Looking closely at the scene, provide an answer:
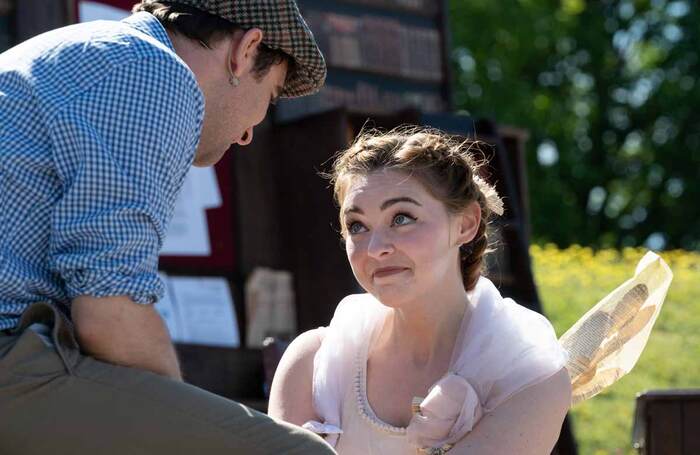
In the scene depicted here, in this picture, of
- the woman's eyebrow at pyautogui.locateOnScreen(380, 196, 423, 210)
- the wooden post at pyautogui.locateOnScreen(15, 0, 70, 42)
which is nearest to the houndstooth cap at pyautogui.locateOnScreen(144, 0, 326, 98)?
the woman's eyebrow at pyautogui.locateOnScreen(380, 196, 423, 210)

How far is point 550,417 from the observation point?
279 cm

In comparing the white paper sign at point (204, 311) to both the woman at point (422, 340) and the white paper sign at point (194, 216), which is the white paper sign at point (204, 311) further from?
the woman at point (422, 340)

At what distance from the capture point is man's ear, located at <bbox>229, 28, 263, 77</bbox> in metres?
2.29

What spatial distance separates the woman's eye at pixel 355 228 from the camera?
2963 mm

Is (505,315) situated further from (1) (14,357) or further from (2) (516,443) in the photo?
(1) (14,357)

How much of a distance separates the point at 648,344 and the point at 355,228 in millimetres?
5037

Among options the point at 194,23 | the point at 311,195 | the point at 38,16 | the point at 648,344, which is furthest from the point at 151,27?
the point at 648,344

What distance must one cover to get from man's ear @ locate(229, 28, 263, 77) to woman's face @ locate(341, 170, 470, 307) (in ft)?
2.27

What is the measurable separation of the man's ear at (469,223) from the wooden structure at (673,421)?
0.76 m

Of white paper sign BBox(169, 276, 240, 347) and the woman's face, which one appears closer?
the woman's face

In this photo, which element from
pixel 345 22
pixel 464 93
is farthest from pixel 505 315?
pixel 464 93

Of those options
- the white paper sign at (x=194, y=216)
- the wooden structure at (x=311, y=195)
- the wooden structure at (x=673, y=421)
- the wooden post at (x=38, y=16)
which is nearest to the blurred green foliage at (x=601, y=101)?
the wooden structure at (x=311, y=195)

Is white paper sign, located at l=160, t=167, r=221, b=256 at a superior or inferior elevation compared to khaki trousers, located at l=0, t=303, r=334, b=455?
inferior

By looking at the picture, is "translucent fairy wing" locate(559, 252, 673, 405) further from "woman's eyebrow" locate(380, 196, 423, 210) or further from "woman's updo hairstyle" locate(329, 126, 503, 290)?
"woman's eyebrow" locate(380, 196, 423, 210)
